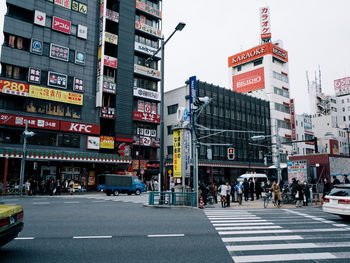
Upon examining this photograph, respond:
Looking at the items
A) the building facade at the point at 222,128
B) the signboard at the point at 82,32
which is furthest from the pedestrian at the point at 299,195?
the signboard at the point at 82,32

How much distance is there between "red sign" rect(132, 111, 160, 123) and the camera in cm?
4404

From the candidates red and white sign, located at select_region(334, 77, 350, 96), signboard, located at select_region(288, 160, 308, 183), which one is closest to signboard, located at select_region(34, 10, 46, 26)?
signboard, located at select_region(288, 160, 308, 183)

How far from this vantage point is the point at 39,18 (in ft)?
117

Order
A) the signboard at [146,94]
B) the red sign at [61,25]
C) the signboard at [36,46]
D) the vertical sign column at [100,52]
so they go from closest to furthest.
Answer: the signboard at [36,46], the red sign at [61,25], the vertical sign column at [100,52], the signboard at [146,94]

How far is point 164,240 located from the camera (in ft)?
26.1

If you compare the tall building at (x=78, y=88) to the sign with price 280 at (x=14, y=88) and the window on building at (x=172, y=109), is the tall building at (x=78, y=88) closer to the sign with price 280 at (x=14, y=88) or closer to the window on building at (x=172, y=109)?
the sign with price 280 at (x=14, y=88)

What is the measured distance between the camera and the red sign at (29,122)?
31.5m

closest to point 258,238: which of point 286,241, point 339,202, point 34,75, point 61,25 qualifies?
point 286,241

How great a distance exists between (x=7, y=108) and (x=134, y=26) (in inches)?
909

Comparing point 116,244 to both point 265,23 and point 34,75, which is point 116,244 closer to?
point 34,75

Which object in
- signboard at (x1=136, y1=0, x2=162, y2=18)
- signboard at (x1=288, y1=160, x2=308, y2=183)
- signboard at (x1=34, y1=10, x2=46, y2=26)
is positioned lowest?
signboard at (x1=288, y1=160, x2=308, y2=183)

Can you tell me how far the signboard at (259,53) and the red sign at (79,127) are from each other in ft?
153

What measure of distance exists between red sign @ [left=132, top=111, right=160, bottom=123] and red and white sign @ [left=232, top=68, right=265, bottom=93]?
1302 inches

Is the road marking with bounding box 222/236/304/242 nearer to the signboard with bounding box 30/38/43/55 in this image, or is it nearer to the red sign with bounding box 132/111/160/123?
the signboard with bounding box 30/38/43/55
